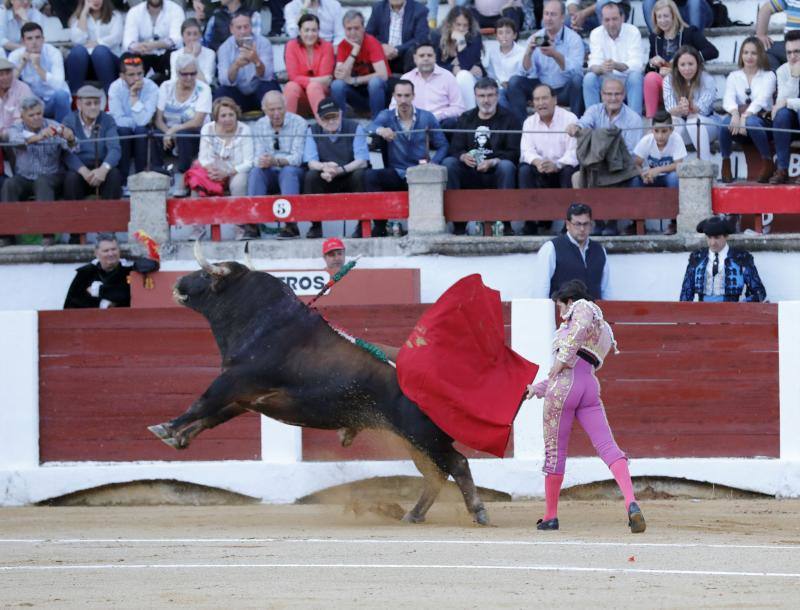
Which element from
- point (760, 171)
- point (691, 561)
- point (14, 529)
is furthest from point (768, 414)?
point (14, 529)

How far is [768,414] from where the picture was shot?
10359mm

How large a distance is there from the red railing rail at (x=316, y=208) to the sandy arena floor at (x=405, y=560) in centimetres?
310

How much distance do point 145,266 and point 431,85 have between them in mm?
2594

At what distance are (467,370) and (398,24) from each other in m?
5.68

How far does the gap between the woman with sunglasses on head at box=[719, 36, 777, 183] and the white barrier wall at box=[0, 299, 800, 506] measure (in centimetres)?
217

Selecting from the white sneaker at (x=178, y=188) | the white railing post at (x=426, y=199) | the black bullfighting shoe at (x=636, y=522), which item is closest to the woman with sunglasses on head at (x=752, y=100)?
the white railing post at (x=426, y=199)

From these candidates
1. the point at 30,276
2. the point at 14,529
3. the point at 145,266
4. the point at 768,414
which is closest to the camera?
the point at 14,529

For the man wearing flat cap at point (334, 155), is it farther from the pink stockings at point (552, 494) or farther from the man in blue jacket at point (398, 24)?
the pink stockings at point (552, 494)

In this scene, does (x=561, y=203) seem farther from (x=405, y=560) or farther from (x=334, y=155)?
(x=405, y=560)

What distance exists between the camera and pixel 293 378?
8.57 metres

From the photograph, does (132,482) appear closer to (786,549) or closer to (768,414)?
(768,414)

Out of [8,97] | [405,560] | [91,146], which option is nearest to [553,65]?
[91,146]

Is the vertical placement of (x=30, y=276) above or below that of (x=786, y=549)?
above

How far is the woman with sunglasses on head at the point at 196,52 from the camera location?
1338cm
